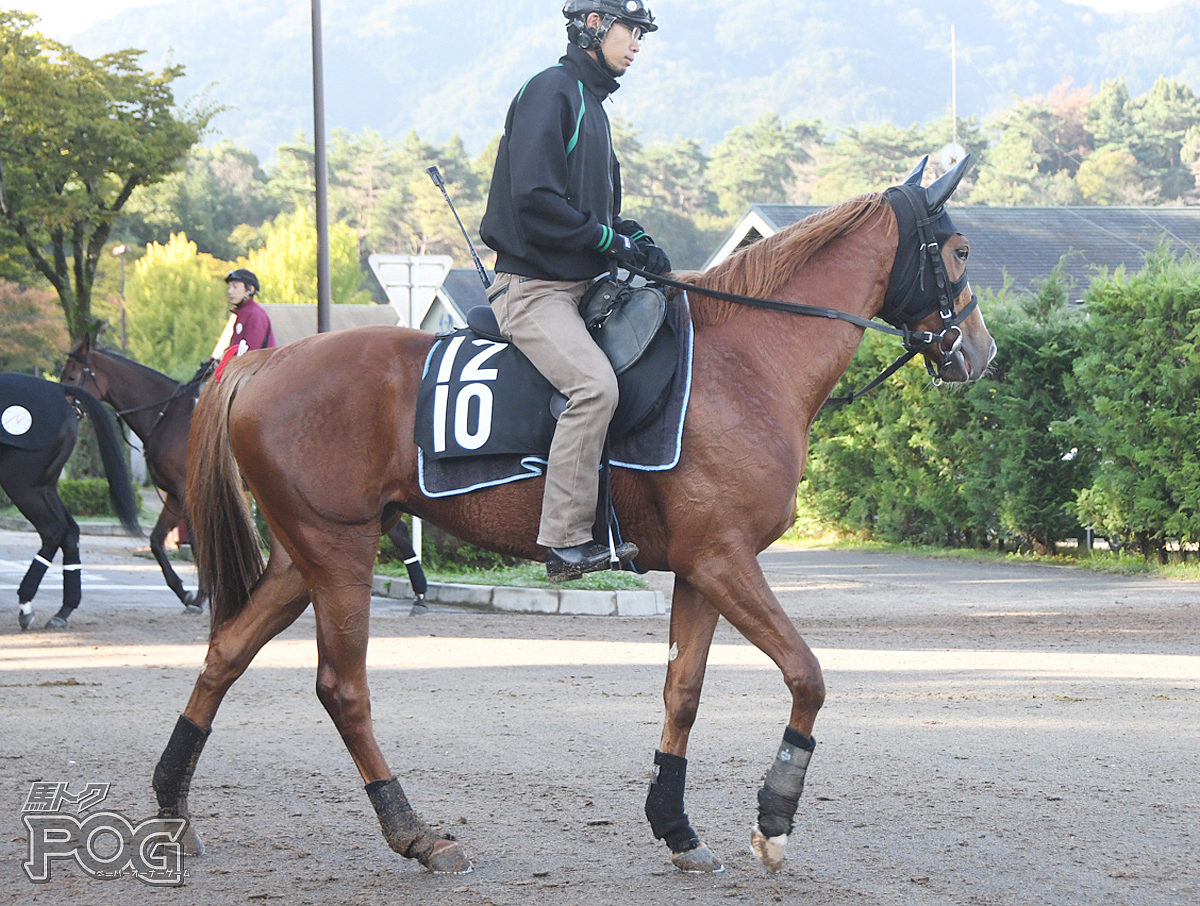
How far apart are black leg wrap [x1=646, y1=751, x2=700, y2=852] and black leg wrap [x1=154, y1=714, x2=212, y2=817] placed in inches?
66.8

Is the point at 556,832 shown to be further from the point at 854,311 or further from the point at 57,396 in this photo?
the point at 57,396

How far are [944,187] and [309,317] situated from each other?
58.4 m

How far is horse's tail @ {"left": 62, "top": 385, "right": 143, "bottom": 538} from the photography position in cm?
1174

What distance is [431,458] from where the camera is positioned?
476cm

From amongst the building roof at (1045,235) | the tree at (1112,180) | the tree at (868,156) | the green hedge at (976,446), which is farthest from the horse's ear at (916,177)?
the tree at (868,156)

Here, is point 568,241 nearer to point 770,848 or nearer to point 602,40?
point 602,40

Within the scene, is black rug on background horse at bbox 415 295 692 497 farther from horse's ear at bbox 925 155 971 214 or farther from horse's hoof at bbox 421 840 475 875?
horse's hoof at bbox 421 840 475 875

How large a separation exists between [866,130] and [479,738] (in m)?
93.7

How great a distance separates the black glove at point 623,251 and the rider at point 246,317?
7143 millimetres

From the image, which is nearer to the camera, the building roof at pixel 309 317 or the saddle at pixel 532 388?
the saddle at pixel 532 388

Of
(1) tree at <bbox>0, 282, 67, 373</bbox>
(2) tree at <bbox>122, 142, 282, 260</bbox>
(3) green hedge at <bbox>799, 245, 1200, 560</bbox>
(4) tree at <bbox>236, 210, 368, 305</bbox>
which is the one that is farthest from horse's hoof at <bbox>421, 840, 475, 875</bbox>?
(4) tree at <bbox>236, 210, 368, 305</bbox>

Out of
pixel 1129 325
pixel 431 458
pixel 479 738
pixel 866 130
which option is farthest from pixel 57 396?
pixel 866 130

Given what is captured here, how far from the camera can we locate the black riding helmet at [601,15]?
4769 mm

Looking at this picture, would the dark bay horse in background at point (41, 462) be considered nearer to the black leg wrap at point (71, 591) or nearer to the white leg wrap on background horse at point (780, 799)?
the black leg wrap at point (71, 591)
